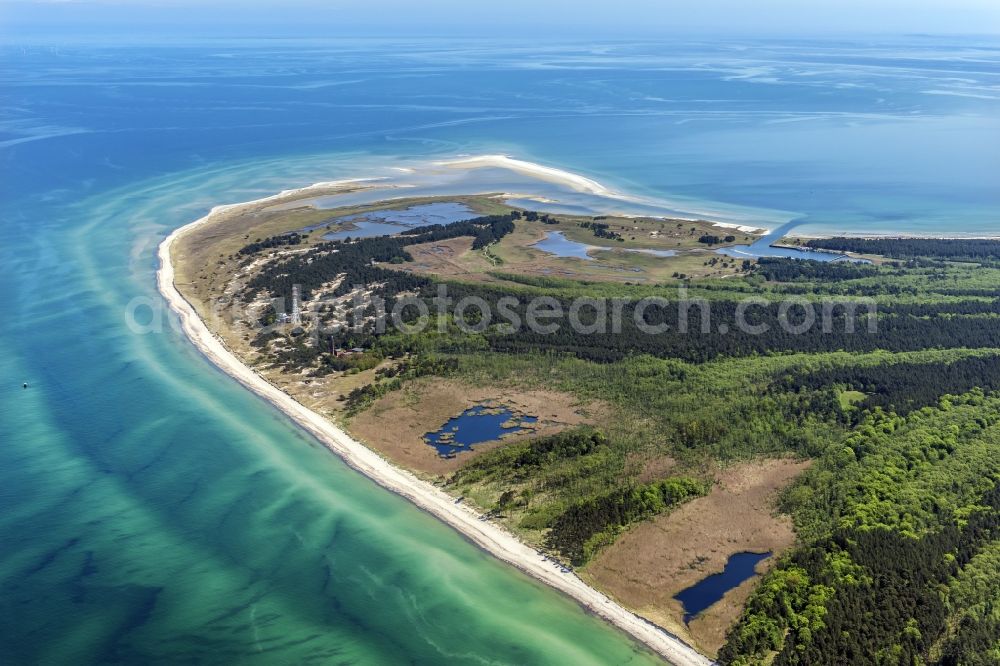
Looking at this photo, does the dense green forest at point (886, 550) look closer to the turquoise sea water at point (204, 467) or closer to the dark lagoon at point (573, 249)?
the turquoise sea water at point (204, 467)

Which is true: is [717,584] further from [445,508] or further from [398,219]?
[398,219]

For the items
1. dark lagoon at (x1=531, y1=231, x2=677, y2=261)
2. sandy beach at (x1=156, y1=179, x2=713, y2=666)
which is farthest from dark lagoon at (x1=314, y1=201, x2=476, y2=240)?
sandy beach at (x1=156, y1=179, x2=713, y2=666)

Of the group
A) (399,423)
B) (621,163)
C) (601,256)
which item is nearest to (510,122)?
(621,163)

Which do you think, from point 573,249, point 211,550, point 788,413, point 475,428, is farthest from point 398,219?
point 211,550

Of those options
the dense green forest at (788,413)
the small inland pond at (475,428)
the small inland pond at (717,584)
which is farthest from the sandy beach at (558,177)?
Result: the small inland pond at (717,584)

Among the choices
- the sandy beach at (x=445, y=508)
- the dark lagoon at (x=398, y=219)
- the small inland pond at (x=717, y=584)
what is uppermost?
the dark lagoon at (x=398, y=219)

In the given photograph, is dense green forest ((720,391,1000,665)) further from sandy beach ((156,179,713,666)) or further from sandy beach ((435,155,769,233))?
sandy beach ((435,155,769,233))
